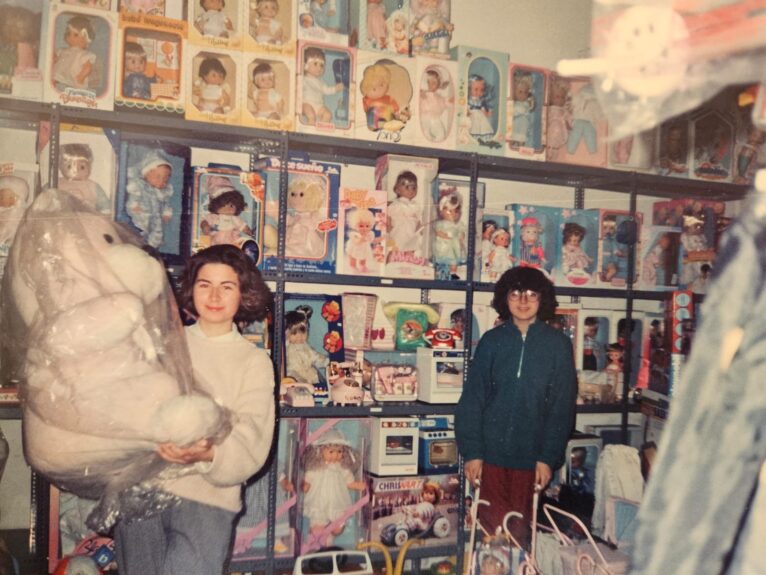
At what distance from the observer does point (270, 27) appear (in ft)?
7.26

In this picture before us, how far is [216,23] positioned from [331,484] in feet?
5.35

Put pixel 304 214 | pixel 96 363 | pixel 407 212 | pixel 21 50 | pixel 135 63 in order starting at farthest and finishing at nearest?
pixel 407 212 → pixel 304 214 → pixel 135 63 → pixel 21 50 → pixel 96 363

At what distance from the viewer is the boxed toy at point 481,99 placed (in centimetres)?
246

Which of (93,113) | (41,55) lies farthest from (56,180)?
Result: (41,55)

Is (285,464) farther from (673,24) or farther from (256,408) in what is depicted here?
(673,24)

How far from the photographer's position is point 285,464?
7.52 ft

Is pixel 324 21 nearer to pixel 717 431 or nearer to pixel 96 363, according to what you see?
pixel 96 363

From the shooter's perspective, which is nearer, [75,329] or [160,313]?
[75,329]

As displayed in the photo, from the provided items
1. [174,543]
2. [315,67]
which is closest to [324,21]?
[315,67]

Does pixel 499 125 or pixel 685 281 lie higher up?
pixel 499 125

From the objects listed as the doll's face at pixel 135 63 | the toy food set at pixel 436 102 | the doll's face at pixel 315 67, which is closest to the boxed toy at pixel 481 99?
the toy food set at pixel 436 102

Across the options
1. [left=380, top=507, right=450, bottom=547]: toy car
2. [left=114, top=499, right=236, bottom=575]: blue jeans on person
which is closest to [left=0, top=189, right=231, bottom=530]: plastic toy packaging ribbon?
[left=114, top=499, right=236, bottom=575]: blue jeans on person

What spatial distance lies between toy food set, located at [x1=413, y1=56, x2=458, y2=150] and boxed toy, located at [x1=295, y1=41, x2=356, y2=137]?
0.25 metres

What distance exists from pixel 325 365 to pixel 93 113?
1127 mm
